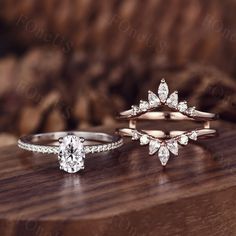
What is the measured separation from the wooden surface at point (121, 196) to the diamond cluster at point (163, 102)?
0.23 ft

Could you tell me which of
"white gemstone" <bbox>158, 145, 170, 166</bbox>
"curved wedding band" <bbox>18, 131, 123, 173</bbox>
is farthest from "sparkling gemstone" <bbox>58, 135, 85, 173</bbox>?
"white gemstone" <bbox>158, 145, 170, 166</bbox>

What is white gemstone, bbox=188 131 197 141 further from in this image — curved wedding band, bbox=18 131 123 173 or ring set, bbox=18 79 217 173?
curved wedding band, bbox=18 131 123 173

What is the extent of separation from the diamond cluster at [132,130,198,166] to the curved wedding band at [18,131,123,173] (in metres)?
0.06

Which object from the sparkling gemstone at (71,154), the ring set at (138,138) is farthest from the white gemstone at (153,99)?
the sparkling gemstone at (71,154)

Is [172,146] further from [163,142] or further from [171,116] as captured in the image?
[171,116]

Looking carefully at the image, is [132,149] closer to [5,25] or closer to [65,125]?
[65,125]

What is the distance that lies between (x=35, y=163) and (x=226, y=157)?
0.26 metres

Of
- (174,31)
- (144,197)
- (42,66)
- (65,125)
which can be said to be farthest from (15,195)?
(174,31)

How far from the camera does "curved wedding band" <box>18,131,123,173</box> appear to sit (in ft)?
2.52

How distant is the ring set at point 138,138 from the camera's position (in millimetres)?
779

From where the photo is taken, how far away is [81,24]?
5.29 ft

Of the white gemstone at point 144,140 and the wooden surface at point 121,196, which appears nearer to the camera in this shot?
the wooden surface at point 121,196

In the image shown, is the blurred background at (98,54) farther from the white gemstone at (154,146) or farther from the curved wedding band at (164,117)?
the white gemstone at (154,146)

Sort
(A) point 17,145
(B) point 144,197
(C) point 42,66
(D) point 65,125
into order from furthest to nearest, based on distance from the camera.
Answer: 1. (C) point 42,66
2. (D) point 65,125
3. (A) point 17,145
4. (B) point 144,197
